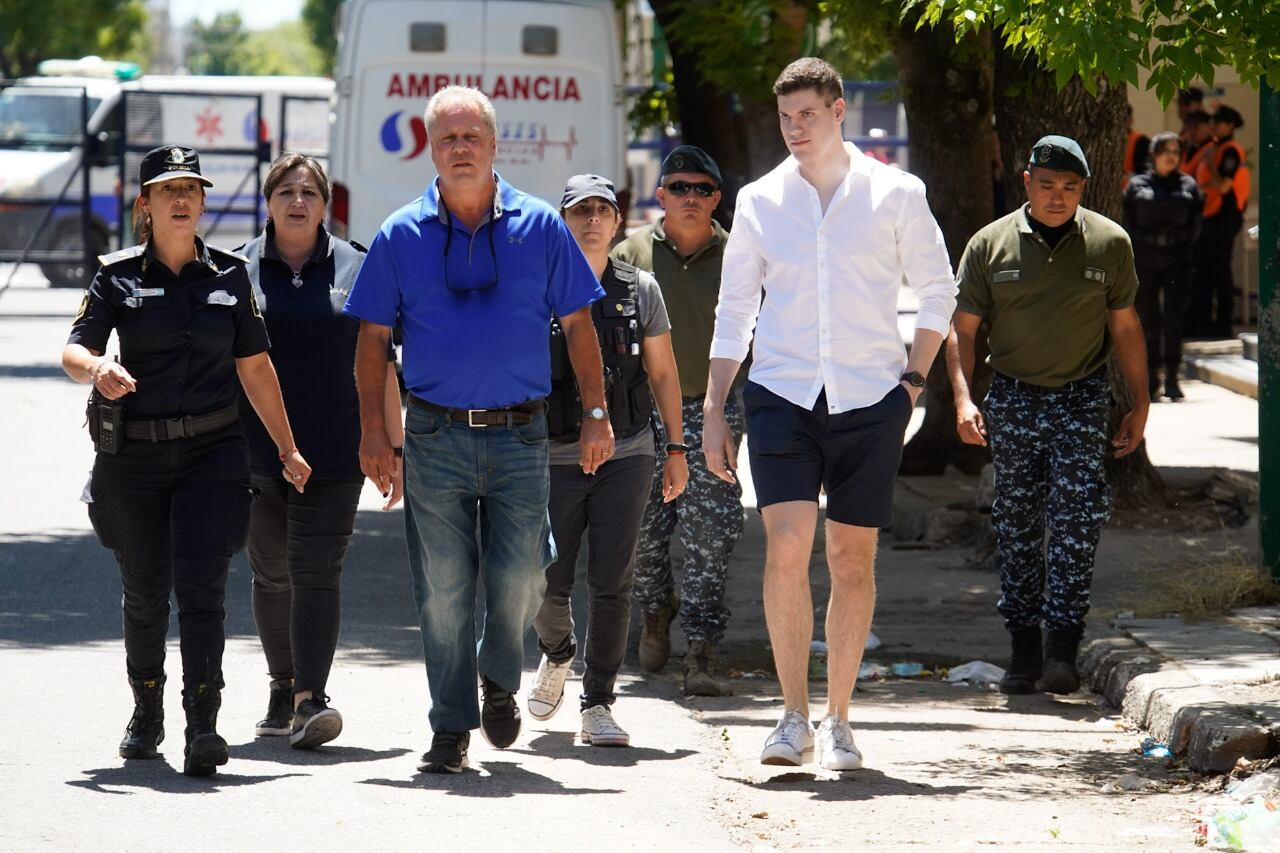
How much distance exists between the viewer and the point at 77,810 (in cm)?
583

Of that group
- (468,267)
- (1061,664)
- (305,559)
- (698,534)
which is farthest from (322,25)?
(468,267)

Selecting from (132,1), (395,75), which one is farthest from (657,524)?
(132,1)

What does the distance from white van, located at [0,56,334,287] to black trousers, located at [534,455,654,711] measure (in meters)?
19.8

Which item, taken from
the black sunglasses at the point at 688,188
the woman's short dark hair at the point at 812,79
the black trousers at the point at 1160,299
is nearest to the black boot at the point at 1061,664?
the black sunglasses at the point at 688,188

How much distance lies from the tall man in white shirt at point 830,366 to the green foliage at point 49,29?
49.9 metres

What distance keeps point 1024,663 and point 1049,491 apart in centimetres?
64

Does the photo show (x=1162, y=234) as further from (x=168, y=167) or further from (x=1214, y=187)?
(x=168, y=167)

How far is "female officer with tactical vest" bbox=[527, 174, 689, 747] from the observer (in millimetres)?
7039

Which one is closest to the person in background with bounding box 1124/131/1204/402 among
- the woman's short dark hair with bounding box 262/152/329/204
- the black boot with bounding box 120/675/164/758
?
the woman's short dark hair with bounding box 262/152/329/204

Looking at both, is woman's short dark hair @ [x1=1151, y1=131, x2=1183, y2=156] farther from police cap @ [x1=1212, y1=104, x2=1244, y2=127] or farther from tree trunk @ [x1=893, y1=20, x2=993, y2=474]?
tree trunk @ [x1=893, y1=20, x2=993, y2=474]

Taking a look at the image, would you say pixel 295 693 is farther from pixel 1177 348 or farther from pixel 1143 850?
pixel 1177 348

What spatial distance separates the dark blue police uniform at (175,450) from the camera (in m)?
6.32

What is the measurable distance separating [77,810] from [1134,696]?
3.53 meters

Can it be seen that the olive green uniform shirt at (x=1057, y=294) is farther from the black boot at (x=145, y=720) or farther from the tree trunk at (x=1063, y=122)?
the black boot at (x=145, y=720)
